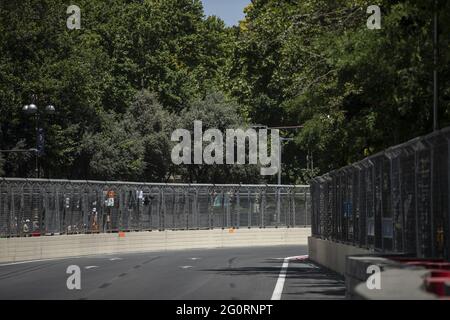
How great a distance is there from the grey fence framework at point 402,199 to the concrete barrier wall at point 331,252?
11.9 inches

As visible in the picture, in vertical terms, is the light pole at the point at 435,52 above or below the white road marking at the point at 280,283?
above

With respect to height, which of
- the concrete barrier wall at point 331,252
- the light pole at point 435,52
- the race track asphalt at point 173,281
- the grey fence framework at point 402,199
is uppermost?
the light pole at point 435,52

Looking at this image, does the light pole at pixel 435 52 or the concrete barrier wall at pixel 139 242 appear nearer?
the light pole at pixel 435 52

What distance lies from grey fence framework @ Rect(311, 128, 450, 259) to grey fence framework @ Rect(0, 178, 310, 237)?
15.7m

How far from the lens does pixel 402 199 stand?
19328mm

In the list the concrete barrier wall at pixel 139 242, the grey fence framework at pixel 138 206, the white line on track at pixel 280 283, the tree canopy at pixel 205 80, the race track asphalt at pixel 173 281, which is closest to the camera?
the white line on track at pixel 280 283

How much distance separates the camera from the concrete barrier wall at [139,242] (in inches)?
1630

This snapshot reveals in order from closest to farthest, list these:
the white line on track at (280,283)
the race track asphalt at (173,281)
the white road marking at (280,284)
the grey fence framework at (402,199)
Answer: the grey fence framework at (402,199), the white road marking at (280,284), the white line on track at (280,283), the race track asphalt at (173,281)

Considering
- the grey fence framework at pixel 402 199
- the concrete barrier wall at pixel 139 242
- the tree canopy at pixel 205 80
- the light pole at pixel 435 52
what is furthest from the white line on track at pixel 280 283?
the concrete barrier wall at pixel 139 242

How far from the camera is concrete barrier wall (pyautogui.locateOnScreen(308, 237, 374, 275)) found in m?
27.9

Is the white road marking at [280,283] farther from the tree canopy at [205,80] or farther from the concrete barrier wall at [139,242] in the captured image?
the concrete barrier wall at [139,242]

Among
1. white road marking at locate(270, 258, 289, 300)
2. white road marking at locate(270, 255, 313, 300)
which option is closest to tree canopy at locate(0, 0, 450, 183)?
white road marking at locate(270, 255, 313, 300)
